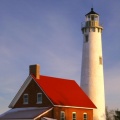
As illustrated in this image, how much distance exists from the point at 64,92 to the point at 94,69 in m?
7.34

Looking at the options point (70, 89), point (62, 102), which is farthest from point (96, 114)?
point (62, 102)

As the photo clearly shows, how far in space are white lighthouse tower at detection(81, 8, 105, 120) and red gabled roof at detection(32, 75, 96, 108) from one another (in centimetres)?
211

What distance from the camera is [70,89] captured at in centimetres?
4725

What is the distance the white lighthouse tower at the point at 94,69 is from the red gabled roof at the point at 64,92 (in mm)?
2113

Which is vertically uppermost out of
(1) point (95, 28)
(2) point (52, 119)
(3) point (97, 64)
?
(1) point (95, 28)

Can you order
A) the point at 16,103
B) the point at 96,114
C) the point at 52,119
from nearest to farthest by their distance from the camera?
the point at 52,119
the point at 16,103
the point at 96,114

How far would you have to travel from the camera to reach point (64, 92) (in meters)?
45.3

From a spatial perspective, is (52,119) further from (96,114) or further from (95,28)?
(95,28)

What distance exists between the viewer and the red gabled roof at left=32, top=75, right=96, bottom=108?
4261cm

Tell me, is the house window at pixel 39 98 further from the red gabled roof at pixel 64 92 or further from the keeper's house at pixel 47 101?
the red gabled roof at pixel 64 92

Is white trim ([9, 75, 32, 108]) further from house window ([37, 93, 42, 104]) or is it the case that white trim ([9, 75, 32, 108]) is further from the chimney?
house window ([37, 93, 42, 104])

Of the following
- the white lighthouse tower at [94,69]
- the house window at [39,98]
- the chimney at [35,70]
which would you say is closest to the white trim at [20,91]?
the chimney at [35,70]

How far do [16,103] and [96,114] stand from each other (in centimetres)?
1128

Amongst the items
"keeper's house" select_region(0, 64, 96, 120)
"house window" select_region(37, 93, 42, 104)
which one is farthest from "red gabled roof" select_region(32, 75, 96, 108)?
"house window" select_region(37, 93, 42, 104)
